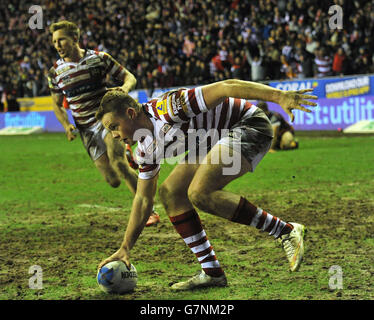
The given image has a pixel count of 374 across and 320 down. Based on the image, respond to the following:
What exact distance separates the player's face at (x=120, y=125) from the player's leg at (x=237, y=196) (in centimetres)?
58

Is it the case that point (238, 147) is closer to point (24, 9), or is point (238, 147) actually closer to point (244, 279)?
point (244, 279)

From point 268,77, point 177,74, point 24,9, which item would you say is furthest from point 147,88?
point 24,9

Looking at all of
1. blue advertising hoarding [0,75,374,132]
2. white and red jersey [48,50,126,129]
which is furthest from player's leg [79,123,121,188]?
A: blue advertising hoarding [0,75,374,132]

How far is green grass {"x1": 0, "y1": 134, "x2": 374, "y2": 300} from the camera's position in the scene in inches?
162

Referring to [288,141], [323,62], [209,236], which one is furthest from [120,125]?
[323,62]

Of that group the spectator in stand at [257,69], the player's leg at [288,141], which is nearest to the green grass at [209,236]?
the player's leg at [288,141]

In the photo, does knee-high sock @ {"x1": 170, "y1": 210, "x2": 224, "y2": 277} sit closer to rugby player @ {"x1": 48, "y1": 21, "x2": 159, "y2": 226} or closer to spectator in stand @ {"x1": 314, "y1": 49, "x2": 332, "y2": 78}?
rugby player @ {"x1": 48, "y1": 21, "x2": 159, "y2": 226}

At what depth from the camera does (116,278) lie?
4.04 m

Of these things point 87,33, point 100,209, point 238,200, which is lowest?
point 100,209

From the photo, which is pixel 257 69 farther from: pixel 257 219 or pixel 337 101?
pixel 257 219

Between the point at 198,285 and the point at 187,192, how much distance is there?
0.69 metres

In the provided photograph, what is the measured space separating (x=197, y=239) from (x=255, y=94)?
1199 mm

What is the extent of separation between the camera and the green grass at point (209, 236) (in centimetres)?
411
